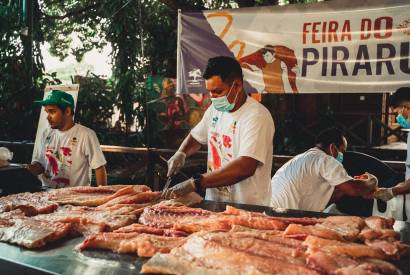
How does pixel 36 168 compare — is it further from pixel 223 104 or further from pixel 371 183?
pixel 371 183

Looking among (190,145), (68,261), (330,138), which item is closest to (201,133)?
(190,145)

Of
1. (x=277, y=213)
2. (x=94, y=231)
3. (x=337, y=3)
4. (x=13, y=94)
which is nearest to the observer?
(x=94, y=231)

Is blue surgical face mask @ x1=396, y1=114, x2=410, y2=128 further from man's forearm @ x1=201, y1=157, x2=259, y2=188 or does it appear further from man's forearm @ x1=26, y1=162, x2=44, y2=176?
man's forearm @ x1=26, y1=162, x2=44, y2=176

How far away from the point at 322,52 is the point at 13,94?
6845 millimetres

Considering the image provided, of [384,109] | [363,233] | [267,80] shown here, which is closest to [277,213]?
[363,233]

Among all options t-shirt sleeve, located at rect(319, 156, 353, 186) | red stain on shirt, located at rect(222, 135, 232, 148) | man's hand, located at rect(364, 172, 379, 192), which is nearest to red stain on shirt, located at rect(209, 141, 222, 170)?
red stain on shirt, located at rect(222, 135, 232, 148)

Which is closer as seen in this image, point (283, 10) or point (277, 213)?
point (277, 213)

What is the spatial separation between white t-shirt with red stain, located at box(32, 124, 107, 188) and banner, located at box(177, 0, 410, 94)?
2.08 metres

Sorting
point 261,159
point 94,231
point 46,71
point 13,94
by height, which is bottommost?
point 94,231

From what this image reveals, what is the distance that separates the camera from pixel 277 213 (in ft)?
10.4

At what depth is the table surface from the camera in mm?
2070

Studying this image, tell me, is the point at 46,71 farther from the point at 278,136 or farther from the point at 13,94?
the point at 278,136

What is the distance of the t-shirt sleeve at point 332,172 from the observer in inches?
167

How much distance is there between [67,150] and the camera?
4695 mm
